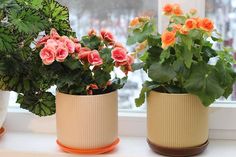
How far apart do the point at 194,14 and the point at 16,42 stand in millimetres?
544

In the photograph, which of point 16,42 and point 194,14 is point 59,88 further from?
point 194,14

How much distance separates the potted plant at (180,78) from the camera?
4.10 feet

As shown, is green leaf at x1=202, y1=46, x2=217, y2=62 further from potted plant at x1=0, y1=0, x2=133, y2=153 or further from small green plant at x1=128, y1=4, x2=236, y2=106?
potted plant at x1=0, y1=0, x2=133, y2=153

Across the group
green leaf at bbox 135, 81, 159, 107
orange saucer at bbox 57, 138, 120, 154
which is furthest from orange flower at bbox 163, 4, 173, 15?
orange saucer at bbox 57, 138, 120, 154

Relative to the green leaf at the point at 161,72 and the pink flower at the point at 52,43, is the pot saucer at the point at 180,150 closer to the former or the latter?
the green leaf at the point at 161,72

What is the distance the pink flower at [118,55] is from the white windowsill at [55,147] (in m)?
0.31

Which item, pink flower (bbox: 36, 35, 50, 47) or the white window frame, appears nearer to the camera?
pink flower (bbox: 36, 35, 50, 47)

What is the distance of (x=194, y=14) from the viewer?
53.4 inches

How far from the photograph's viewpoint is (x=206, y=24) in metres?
1.21

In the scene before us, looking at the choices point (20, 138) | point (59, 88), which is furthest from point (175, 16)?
point (20, 138)

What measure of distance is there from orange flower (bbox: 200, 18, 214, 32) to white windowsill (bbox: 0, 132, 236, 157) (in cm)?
42

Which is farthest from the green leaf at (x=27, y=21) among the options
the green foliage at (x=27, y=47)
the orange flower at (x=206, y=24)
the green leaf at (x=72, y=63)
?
the orange flower at (x=206, y=24)

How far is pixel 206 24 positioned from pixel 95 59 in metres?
0.34

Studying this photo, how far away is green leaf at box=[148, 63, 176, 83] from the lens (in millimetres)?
1265
